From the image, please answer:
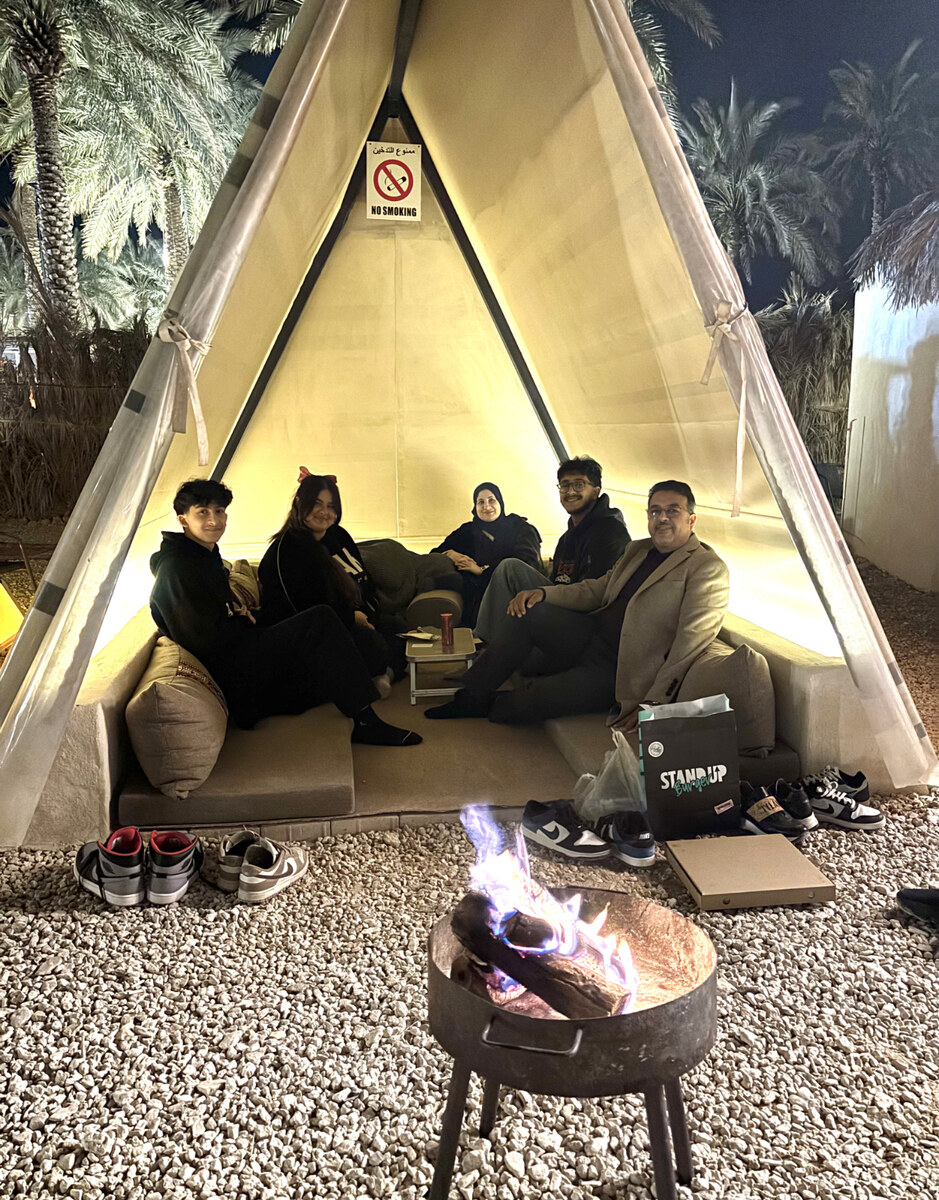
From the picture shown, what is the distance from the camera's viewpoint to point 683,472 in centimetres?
413

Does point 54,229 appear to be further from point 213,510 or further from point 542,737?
point 542,737

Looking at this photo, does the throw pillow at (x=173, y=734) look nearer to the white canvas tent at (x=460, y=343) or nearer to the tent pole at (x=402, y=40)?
the white canvas tent at (x=460, y=343)

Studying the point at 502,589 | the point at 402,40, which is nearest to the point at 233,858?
the point at 502,589

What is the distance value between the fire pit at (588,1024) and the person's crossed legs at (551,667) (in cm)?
199

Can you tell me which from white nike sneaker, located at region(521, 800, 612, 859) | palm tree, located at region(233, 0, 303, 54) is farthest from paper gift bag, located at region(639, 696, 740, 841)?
palm tree, located at region(233, 0, 303, 54)

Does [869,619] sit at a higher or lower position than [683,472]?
lower

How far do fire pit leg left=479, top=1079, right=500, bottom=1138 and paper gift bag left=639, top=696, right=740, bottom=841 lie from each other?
4.14 feet

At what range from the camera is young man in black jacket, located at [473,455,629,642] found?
13.4ft

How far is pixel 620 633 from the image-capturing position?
11.4 feet

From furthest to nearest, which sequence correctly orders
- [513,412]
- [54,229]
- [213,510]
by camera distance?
[54,229], [513,412], [213,510]

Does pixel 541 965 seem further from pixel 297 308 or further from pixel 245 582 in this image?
pixel 297 308

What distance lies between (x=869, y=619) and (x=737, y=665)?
45 centimetres

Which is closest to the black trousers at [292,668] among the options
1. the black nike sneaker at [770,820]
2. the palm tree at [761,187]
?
the black nike sneaker at [770,820]

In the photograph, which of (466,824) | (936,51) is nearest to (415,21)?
(466,824)
